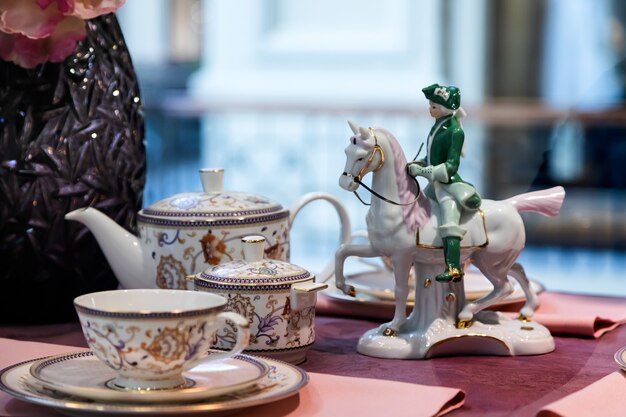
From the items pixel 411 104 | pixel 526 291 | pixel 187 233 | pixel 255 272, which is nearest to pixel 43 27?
pixel 187 233

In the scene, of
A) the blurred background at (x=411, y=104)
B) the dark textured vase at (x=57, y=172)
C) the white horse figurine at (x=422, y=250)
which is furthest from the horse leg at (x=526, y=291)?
the blurred background at (x=411, y=104)

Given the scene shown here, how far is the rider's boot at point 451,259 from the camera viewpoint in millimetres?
1067

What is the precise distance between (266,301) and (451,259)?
0.59 ft

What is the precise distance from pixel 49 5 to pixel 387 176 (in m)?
0.42

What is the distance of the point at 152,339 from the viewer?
33.1 inches

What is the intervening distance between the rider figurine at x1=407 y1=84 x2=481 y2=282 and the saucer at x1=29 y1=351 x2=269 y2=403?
242mm

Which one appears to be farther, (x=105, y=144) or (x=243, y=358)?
(x=105, y=144)

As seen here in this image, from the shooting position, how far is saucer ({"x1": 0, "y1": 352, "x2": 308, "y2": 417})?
82 cm

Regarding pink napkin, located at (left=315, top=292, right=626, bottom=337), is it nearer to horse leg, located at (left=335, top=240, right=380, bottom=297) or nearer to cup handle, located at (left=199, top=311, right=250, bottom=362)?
horse leg, located at (left=335, top=240, right=380, bottom=297)

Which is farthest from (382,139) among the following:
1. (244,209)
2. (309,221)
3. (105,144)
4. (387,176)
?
(309,221)

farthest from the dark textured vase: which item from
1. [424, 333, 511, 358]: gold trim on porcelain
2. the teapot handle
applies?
[424, 333, 511, 358]: gold trim on porcelain

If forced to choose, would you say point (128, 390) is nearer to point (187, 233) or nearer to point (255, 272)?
point (255, 272)

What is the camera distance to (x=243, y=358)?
946mm

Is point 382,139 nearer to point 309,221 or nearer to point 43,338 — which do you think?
point 43,338
